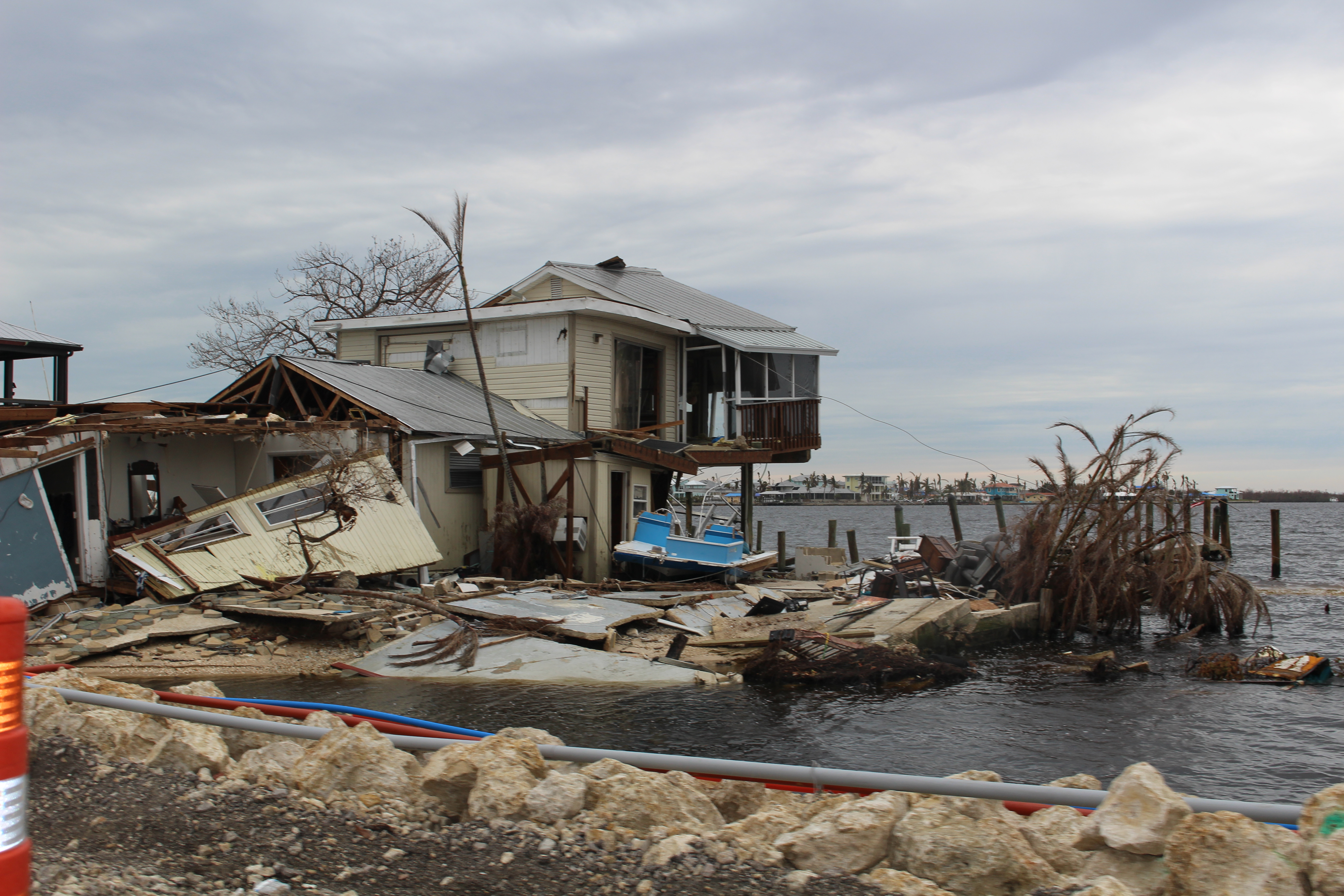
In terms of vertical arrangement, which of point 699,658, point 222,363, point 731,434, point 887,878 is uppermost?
point 222,363

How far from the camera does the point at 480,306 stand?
87.9 ft

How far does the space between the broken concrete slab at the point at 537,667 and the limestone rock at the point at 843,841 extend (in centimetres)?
895

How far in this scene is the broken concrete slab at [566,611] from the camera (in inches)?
585

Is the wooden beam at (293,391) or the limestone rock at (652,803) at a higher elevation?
the wooden beam at (293,391)

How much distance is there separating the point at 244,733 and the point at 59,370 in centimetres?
2283

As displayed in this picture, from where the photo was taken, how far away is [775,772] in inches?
190

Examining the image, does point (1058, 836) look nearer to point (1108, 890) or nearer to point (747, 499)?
point (1108, 890)

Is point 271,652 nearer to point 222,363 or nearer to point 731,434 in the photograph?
point 731,434

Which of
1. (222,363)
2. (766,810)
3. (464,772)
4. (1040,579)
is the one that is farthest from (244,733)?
(222,363)

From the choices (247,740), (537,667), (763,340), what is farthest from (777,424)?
(247,740)

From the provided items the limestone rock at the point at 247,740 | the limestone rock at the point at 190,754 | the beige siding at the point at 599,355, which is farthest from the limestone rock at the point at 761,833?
the beige siding at the point at 599,355

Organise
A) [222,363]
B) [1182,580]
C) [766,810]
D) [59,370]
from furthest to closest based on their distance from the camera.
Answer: [222,363], [59,370], [1182,580], [766,810]

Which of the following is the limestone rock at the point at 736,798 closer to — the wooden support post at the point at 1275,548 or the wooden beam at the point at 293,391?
the wooden beam at the point at 293,391

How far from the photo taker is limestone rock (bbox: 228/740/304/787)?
523 cm
